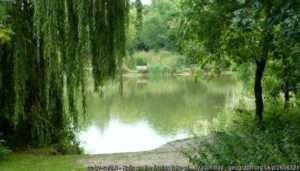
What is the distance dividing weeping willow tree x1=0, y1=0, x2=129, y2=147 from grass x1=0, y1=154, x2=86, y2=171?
2.53ft

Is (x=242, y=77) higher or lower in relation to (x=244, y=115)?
higher

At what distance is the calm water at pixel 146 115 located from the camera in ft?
47.0

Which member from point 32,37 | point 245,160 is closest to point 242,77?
point 32,37

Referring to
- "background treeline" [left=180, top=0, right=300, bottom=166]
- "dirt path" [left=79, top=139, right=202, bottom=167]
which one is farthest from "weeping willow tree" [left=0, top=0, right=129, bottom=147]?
"background treeline" [left=180, top=0, right=300, bottom=166]

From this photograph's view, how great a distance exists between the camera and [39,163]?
7.86m

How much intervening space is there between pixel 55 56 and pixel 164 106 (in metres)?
14.5

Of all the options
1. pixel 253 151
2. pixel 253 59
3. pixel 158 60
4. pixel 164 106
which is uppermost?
pixel 253 59

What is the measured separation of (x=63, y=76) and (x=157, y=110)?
12.7 meters

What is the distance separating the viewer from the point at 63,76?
856 cm

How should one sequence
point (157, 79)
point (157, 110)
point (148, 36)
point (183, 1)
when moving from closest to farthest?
point (183, 1) < point (157, 110) < point (157, 79) < point (148, 36)

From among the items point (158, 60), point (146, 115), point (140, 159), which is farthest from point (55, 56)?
point (158, 60)

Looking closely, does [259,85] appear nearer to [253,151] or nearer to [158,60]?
[253,151]

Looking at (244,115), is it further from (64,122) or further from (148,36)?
(148,36)

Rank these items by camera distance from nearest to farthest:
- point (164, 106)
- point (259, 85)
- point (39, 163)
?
1. point (39, 163)
2. point (259, 85)
3. point (164, 106)
